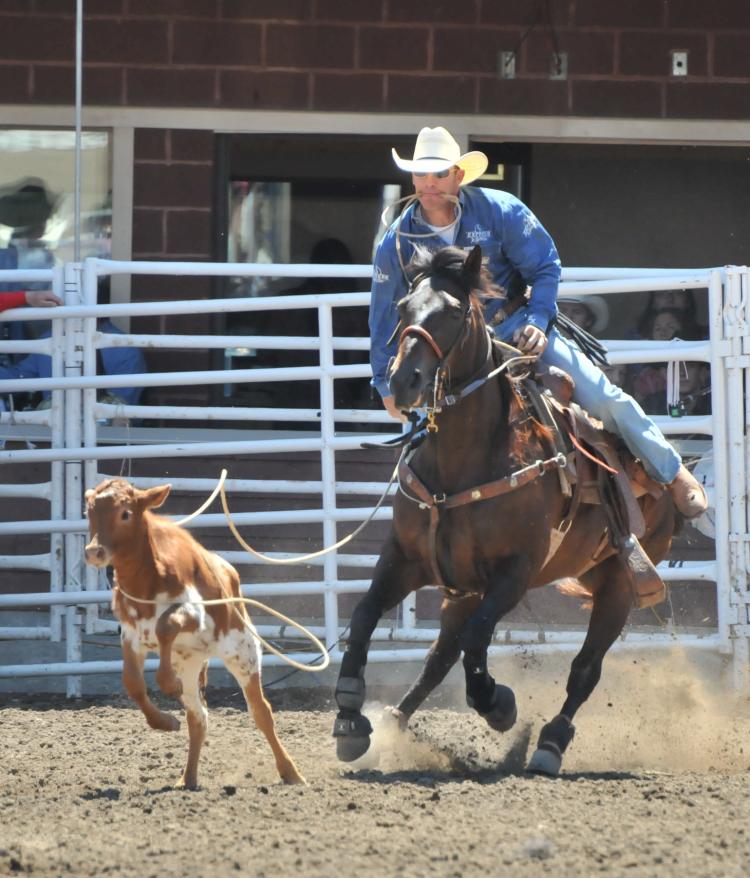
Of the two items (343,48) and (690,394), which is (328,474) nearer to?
(690,394)

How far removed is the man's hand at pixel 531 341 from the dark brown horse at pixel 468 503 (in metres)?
0.16

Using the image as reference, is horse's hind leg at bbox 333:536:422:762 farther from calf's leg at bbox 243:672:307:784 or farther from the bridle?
the bridle

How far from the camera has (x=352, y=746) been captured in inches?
216

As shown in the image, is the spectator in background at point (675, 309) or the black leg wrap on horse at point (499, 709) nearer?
the black leg wrap on horse at point (499, 709)

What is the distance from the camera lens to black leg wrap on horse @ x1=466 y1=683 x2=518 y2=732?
18.2 ft

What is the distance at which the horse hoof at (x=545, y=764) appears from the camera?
5.61 m

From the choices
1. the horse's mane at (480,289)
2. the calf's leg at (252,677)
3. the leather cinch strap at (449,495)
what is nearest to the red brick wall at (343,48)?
the horse's mane at (480,289)

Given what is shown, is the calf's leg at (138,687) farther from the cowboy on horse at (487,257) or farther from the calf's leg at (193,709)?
the cowboy on horse at (487,257)

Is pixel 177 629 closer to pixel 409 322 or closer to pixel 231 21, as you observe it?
pixel 409 322

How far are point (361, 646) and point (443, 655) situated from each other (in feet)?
2.20

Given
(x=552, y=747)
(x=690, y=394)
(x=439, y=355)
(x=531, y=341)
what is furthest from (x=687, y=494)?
(x=690, y=394)

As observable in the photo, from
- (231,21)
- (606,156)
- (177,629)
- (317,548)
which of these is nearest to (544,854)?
(177,629)

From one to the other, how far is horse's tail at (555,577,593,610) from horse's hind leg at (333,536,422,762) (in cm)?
111

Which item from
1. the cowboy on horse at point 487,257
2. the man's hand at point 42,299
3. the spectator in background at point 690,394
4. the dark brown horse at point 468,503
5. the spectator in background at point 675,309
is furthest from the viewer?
the spectator in background at point 675,309
